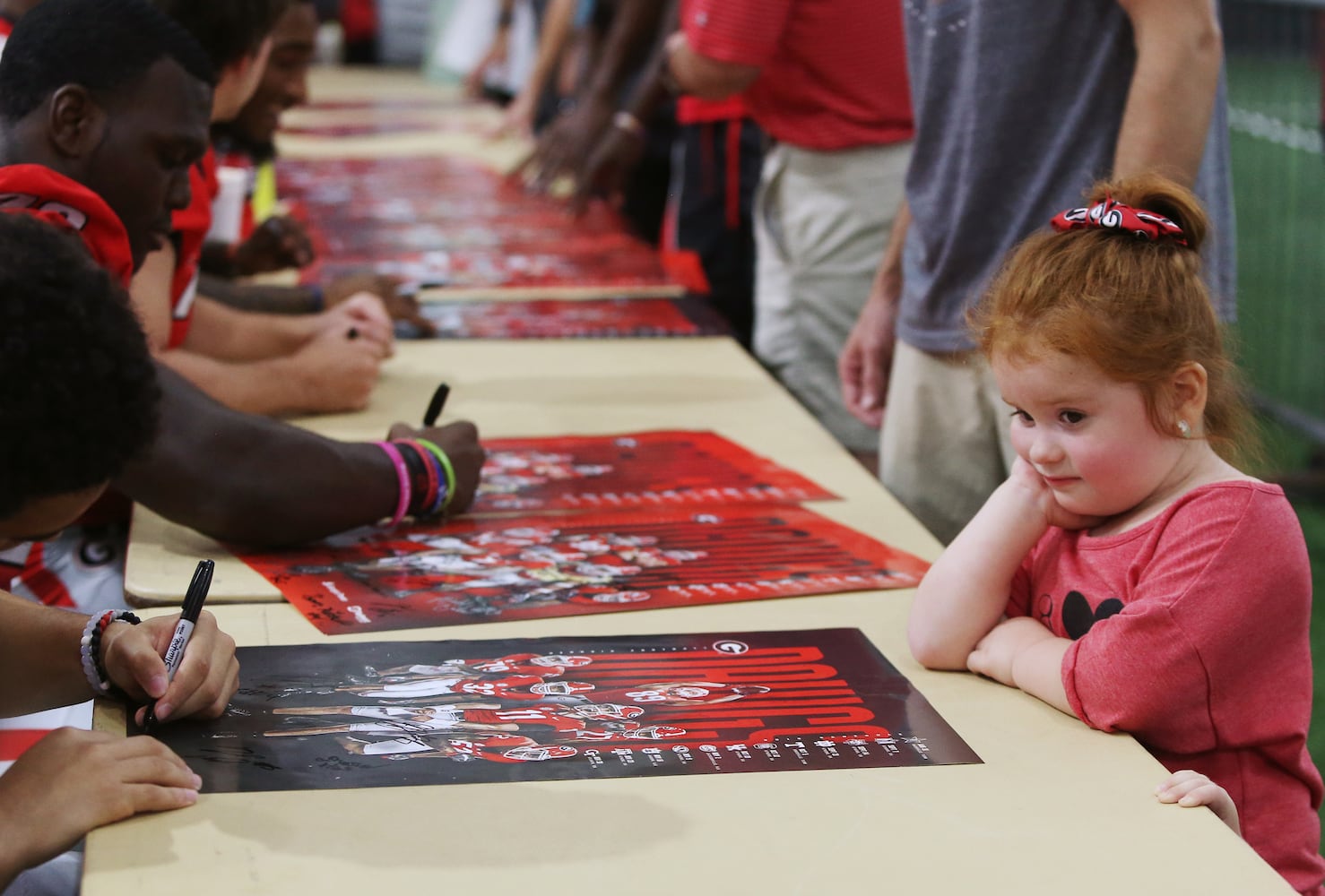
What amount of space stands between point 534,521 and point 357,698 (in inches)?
18.6

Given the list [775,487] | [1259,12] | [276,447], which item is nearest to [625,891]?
[276,447]

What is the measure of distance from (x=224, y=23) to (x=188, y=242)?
256 mm

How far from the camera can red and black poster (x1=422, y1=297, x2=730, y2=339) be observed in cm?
237

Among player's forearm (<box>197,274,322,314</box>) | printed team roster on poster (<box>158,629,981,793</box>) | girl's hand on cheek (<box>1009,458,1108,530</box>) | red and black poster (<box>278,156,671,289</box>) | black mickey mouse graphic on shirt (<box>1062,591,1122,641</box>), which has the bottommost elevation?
red and black poster (<box>278,156,671,289</box>)

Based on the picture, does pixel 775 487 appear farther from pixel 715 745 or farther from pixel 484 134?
pixel 484 134

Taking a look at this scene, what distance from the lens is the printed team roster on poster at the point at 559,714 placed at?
986mm

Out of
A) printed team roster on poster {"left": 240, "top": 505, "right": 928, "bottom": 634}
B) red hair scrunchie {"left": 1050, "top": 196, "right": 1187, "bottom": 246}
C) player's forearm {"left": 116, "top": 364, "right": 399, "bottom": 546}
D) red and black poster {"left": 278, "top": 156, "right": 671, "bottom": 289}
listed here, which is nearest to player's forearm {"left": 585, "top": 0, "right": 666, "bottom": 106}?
red and black poster {"left": 278, "top": 156, "right": 671, "bottom": 289}

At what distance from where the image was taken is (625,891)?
841 millimetres

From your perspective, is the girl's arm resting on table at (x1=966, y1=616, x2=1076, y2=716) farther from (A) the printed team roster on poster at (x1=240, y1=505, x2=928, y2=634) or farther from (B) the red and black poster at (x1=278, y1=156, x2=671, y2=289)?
(B) the red and black poster at (x1=278, y1=156, x2=671, y2=289)

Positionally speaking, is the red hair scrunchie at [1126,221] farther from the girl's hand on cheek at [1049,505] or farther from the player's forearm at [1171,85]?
the player's forearm at [1171,85]

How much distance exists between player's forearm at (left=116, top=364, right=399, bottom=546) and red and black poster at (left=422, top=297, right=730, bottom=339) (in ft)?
3.09

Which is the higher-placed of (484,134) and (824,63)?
(824,63)

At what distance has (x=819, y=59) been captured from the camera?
244 cm

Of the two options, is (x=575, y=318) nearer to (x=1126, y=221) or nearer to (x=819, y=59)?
(x=819, y=59)
